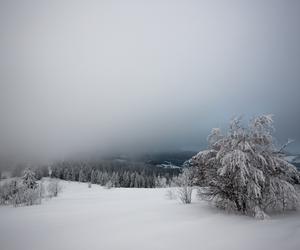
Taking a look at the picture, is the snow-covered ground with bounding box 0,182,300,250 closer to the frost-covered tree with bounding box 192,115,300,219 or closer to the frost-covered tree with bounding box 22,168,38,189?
the frost-covered tree with bounding box 192,115,300,219

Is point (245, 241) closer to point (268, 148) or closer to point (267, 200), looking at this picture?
point (267, 200)

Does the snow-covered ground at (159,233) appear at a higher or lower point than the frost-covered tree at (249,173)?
lower

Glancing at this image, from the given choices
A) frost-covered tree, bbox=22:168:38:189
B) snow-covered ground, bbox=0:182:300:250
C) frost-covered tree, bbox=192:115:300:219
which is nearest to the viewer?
snow-covered ground, bbox=0:182:300:250

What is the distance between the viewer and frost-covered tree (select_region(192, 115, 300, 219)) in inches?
423

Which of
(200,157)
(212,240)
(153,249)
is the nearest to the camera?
(153,249)

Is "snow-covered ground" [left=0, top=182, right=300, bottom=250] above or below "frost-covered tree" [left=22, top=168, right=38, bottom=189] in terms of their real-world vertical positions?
above

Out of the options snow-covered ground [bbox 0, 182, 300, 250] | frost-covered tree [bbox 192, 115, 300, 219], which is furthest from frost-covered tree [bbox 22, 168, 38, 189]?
frost-covered tree [bbox 192, 115, 300, 219]

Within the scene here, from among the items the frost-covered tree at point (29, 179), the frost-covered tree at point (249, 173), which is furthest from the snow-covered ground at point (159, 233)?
the frost-covered tree at point (29, 179)

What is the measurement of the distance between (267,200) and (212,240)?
240 inches

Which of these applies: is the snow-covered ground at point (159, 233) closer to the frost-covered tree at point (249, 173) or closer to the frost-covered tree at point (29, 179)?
the frost-covered tree at point (249, 173)

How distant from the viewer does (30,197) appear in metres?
22.2

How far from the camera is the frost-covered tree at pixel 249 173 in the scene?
1075cm

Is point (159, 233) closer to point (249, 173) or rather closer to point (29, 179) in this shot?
point (249, 173)

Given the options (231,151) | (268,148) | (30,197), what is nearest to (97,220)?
(231,151)
